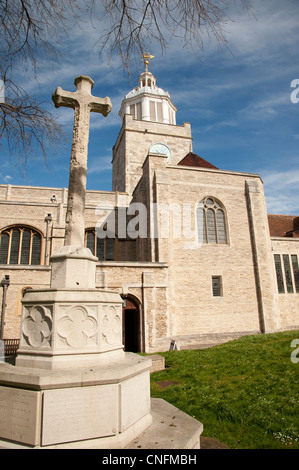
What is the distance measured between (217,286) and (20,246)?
12863 mm

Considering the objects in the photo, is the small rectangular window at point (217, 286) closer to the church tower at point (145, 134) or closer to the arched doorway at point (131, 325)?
the arched doorway at point (131, 325)

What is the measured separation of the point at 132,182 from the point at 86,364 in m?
23.4

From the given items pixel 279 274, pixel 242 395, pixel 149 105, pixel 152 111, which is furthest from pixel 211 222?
pixel 149 105

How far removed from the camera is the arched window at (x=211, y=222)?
57.0ft

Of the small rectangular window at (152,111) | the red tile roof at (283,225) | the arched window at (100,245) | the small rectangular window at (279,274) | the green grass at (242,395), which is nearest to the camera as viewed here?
the green grass at (242,395)

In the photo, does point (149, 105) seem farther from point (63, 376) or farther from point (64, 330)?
point (63, 376)

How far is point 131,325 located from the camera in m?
14.5

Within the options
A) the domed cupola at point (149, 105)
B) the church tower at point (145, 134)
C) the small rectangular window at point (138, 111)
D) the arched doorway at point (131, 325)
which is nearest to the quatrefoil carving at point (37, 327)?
the arched doorway at point (131, 325)

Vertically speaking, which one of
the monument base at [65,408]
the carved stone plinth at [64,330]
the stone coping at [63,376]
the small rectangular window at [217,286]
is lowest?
the monument base at [65,408]

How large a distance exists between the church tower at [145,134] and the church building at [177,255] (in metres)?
5.11

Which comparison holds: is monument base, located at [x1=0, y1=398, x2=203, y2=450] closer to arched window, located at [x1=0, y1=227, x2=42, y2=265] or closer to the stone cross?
the stone cross

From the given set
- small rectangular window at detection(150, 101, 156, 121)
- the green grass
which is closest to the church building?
the green grass

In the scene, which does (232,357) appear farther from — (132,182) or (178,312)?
(132,182)
